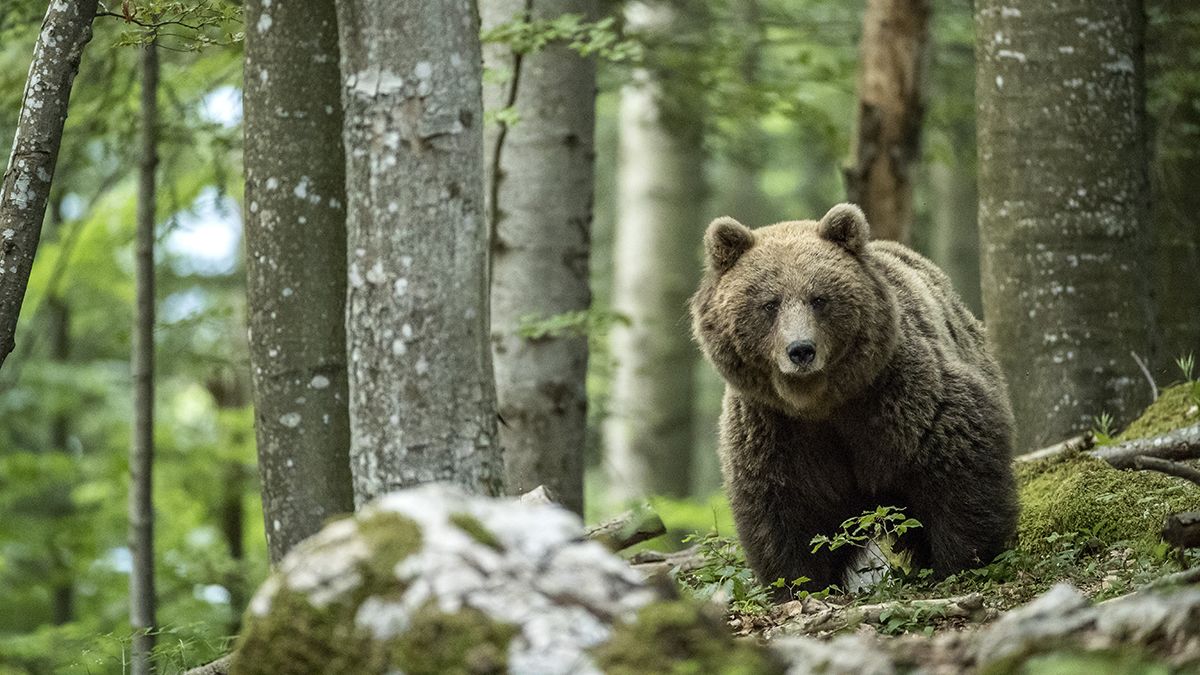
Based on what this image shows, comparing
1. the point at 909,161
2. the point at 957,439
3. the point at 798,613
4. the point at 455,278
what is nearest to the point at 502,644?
the point at 455,278

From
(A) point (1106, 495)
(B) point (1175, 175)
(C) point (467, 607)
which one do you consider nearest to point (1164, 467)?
(A) point (1106, 495)

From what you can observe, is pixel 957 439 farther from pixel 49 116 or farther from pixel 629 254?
pixel 629 254

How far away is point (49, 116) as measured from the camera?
471 cm

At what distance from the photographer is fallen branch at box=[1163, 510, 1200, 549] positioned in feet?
13.9

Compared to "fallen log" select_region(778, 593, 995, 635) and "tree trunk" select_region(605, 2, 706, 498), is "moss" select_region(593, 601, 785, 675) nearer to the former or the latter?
"fallen log" select_region(778, 593, 995, 635)

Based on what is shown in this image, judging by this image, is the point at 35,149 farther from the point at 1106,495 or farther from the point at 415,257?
the point at 1106,495

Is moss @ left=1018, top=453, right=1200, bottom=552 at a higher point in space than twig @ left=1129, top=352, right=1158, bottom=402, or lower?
lower

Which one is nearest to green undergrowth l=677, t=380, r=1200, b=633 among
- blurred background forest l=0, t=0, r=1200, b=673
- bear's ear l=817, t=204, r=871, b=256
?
bear's ear l=817, t=204, r=871, b=256

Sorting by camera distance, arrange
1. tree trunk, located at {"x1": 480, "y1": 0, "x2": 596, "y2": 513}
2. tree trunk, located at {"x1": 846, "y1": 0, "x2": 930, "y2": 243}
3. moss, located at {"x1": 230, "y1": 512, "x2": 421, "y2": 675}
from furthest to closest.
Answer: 1. tree trunk, located at {"x1": 846, "y1": 0, "x2": 930, "y2": 243}
2. tree trunk, located at {"x1": 480, "y1": 0, "x2": 596, "y2": 513}
3. moss, located at {"x1": 230, "y1": 512, "x2": 421, "y2": 675}

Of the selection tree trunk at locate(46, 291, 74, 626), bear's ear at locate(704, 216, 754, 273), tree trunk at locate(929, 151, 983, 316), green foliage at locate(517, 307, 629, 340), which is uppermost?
tree trunk at locate(929, 151, 983, 316)

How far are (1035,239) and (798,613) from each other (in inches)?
122

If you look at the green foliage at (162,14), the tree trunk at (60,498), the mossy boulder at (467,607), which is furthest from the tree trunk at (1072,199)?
the tree trunk at (60,498)

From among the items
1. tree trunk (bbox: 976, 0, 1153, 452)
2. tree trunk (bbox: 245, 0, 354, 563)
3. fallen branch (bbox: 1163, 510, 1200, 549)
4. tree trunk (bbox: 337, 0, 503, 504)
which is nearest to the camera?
fallen branch (bbox: 1163, 510, 1200, 549)

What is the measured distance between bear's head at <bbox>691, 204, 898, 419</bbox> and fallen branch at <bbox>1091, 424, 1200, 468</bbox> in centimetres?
133
